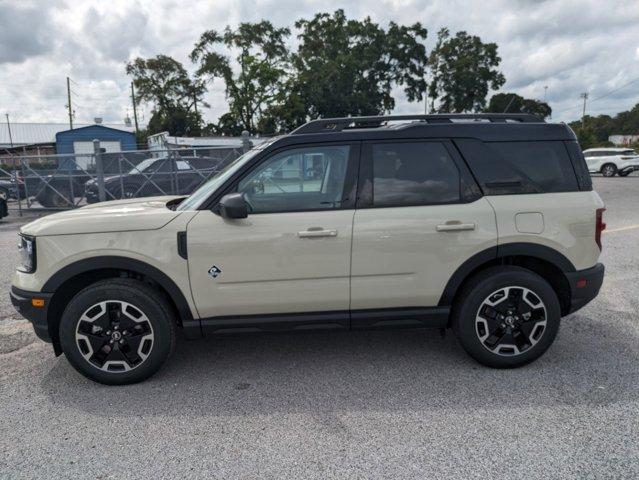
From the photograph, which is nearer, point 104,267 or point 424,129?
point 104,267

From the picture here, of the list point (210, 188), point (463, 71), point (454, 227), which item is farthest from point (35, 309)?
point (463, 71)

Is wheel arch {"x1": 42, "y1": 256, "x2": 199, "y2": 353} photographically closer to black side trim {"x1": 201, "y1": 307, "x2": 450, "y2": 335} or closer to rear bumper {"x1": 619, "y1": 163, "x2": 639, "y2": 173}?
black side trim {"x1": 201, "y1": 307, "x2": 450, "y2": 335}

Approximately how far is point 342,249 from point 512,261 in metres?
1.41

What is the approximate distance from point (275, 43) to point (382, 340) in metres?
44.9

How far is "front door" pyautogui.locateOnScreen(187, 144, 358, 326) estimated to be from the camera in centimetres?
350

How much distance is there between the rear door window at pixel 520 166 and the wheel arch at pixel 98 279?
7.87 ft

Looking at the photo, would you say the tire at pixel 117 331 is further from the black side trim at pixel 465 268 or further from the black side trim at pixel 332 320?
the black side trim at pixel 465 268

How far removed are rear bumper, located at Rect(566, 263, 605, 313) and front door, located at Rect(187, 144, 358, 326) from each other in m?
1.75

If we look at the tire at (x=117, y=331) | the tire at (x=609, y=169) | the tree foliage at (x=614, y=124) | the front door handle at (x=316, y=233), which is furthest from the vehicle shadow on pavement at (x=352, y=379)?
the tree foliage at (x=614, y=124)

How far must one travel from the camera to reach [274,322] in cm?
365

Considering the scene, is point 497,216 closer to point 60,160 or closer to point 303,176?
point 303,176

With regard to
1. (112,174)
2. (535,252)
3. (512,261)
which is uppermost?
(112,174)

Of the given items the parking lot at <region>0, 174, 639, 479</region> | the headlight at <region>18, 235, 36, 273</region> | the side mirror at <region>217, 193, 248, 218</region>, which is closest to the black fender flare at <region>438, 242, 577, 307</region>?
the parking lot at <region>0, 174, 639, 479</region>

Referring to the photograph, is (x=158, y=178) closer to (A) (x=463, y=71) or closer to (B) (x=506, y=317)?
(B) (x=506, y=317)
